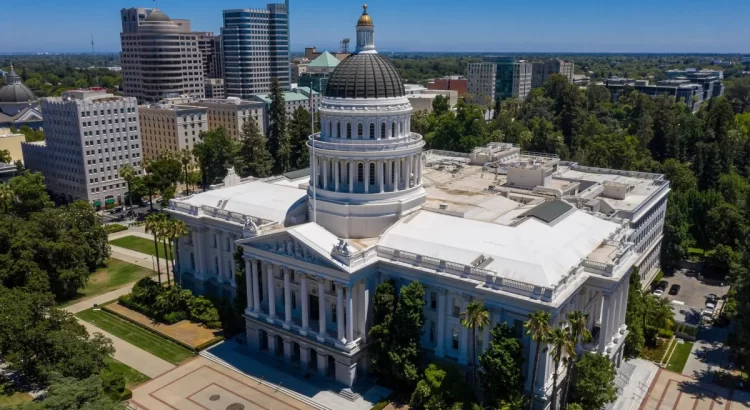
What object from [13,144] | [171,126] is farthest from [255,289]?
[13,144]

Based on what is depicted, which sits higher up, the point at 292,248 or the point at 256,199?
the point at 256,199

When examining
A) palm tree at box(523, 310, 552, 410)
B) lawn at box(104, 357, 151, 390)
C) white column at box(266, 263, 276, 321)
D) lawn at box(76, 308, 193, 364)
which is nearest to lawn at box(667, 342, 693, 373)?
palm tree at box(523, 310, 552, 410)

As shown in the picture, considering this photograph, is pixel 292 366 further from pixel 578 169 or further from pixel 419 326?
pixel 578 169

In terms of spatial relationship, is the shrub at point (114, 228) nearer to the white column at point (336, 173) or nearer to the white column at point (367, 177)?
the white column at point (336, 173)

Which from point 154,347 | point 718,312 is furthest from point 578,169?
point 154,347

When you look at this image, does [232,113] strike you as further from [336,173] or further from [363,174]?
[363,174]

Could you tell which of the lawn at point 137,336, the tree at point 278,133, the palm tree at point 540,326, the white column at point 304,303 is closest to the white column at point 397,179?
the white column at point 304,303

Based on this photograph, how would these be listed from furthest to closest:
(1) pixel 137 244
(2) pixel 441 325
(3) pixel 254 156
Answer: (3) pixel 254 156 → (1) pixel 137 244 → (2) pixel 441 325
